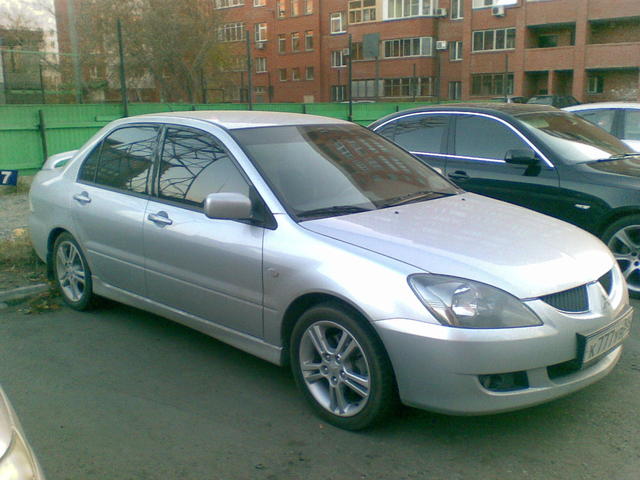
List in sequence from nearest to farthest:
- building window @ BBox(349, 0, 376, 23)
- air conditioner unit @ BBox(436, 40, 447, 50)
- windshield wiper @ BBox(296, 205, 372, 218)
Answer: windshield wiper @ BBox(296, 205, 372, 218), air conditioner unit @ BBox(436, 40, 447, 50), building window @ BBox(349, 0, 376, 23)

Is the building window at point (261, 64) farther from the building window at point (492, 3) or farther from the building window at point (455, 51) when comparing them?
the building window at point (492, 3)

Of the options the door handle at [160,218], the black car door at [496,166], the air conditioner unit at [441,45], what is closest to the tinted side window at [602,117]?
the black car door at [496,166]

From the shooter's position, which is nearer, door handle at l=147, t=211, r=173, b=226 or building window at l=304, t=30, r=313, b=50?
door handle at l=147, t=211, r=173, b=226

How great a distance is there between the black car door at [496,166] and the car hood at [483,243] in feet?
6.79

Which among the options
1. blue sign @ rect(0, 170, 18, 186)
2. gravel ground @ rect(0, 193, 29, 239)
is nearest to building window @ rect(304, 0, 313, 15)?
gravel ground @ rect(0, 193, 29, 239)

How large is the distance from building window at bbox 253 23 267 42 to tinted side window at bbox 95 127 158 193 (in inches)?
2343

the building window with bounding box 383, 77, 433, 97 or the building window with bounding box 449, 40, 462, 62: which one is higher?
the building window with bounding box 449, 40, 462, 62

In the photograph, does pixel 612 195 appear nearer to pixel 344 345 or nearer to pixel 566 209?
pixel 566 209

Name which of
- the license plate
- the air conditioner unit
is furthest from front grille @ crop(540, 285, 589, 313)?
the air conditioner unit

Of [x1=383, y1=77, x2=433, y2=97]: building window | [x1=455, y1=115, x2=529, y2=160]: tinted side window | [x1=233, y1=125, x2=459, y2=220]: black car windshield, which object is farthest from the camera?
[x1=383, y1=77, x2=433, y2=97]: building window

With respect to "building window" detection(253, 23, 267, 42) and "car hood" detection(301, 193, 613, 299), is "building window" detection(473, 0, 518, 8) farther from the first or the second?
"car hood" detection(301, 193, 613, 299)

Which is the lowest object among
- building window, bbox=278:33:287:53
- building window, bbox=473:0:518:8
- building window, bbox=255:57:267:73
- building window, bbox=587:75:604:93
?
building window, bbox=587:75:604:93

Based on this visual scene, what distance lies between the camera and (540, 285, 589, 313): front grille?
3395 mm

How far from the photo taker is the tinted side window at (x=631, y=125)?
9.18m
